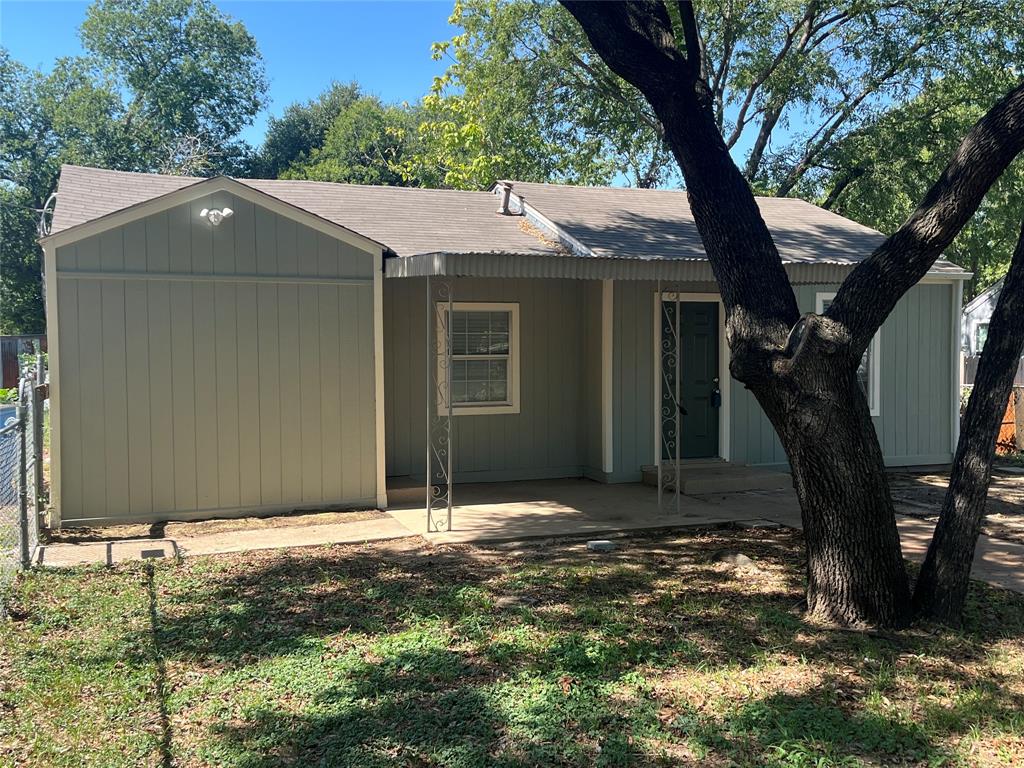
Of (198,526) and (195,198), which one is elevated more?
(195,198)

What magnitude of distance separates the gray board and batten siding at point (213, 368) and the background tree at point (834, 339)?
4192mm

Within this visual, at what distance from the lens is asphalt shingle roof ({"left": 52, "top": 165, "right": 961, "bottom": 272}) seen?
893cm

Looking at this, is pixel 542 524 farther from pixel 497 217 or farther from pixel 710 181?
pixel 497 217

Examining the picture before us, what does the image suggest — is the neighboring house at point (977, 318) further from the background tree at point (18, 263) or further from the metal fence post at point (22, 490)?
the background tree at point (18, 263)

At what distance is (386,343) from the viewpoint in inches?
383

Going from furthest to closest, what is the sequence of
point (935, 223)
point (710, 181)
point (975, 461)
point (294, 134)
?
point (294, 134) < point (710, 181) < point (975, 461) < point (935, 223)

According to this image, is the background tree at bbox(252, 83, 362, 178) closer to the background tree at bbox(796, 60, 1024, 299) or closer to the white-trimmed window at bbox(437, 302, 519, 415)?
the background tree at bbox(796, 60, 1024, 299)

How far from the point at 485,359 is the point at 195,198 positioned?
383 cm

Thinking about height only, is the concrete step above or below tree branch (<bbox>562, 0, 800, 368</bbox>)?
below

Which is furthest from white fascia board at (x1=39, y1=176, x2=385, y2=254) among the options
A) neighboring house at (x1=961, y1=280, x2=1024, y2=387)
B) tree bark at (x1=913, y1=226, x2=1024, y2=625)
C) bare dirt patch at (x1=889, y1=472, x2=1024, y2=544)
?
neighboring house at (x1=961, y1=280, x2=1024, y2=387)

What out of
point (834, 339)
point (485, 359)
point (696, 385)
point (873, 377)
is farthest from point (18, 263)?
point (834, 339)

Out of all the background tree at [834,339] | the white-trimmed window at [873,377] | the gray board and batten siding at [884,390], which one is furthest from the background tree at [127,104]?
the background tree at [834,339]

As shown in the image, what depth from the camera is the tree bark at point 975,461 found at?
A: 4.68m

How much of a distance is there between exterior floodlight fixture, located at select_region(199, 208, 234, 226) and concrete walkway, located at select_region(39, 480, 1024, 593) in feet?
9.41
